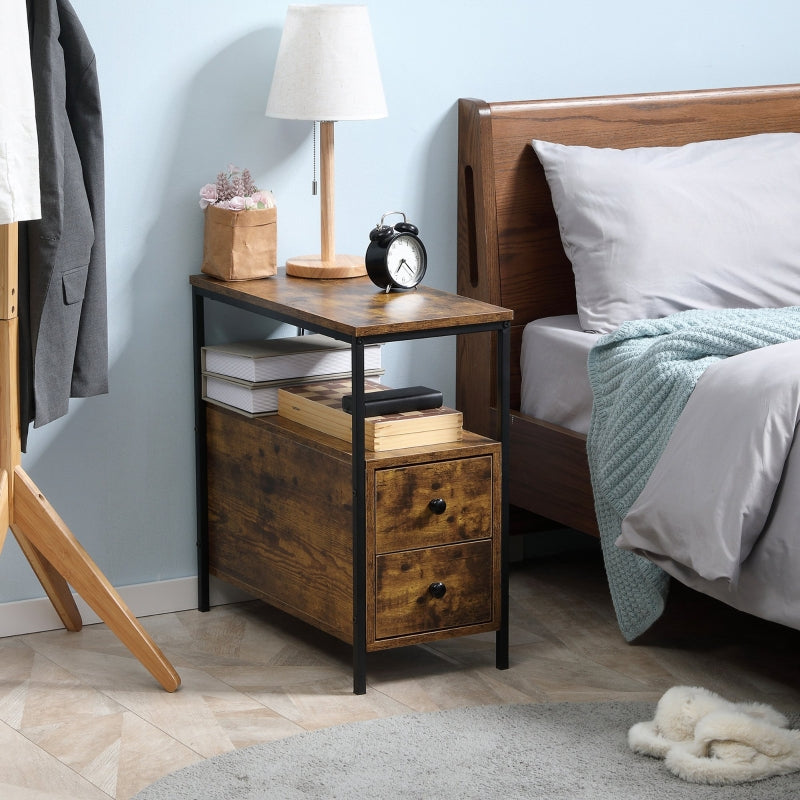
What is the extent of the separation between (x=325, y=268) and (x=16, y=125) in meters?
0.84

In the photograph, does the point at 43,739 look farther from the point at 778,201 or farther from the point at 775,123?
the point at 775,123

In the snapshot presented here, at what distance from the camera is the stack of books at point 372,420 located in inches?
93.4

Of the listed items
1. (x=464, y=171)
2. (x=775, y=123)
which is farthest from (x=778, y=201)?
(x=464, y=171)

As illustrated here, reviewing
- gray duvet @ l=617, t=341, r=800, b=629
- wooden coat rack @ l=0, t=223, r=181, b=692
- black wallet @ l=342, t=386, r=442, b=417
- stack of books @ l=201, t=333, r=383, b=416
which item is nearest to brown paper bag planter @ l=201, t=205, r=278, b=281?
stack of books @ l=201, t=333, r=383, b=416

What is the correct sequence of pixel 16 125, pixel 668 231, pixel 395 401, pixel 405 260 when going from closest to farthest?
pixel 16 125 → pixel 395 401 → pixel 405 260 → pixel 668 231

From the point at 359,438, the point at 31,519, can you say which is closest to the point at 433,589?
the point at 359,438

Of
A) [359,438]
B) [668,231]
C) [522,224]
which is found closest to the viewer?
[359,438]

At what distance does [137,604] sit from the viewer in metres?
2.80

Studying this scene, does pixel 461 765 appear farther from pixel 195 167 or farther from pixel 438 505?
pixel 195 167

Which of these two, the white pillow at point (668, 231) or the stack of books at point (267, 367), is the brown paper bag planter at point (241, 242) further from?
the white pillow at point (668, 231)

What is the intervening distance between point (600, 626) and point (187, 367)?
0.98 metres

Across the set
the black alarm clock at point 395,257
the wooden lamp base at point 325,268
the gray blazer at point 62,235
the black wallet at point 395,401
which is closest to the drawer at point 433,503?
the black wallet at point 395,401

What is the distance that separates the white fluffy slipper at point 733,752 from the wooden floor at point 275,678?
25 centimetres

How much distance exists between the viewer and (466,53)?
9.61ft
